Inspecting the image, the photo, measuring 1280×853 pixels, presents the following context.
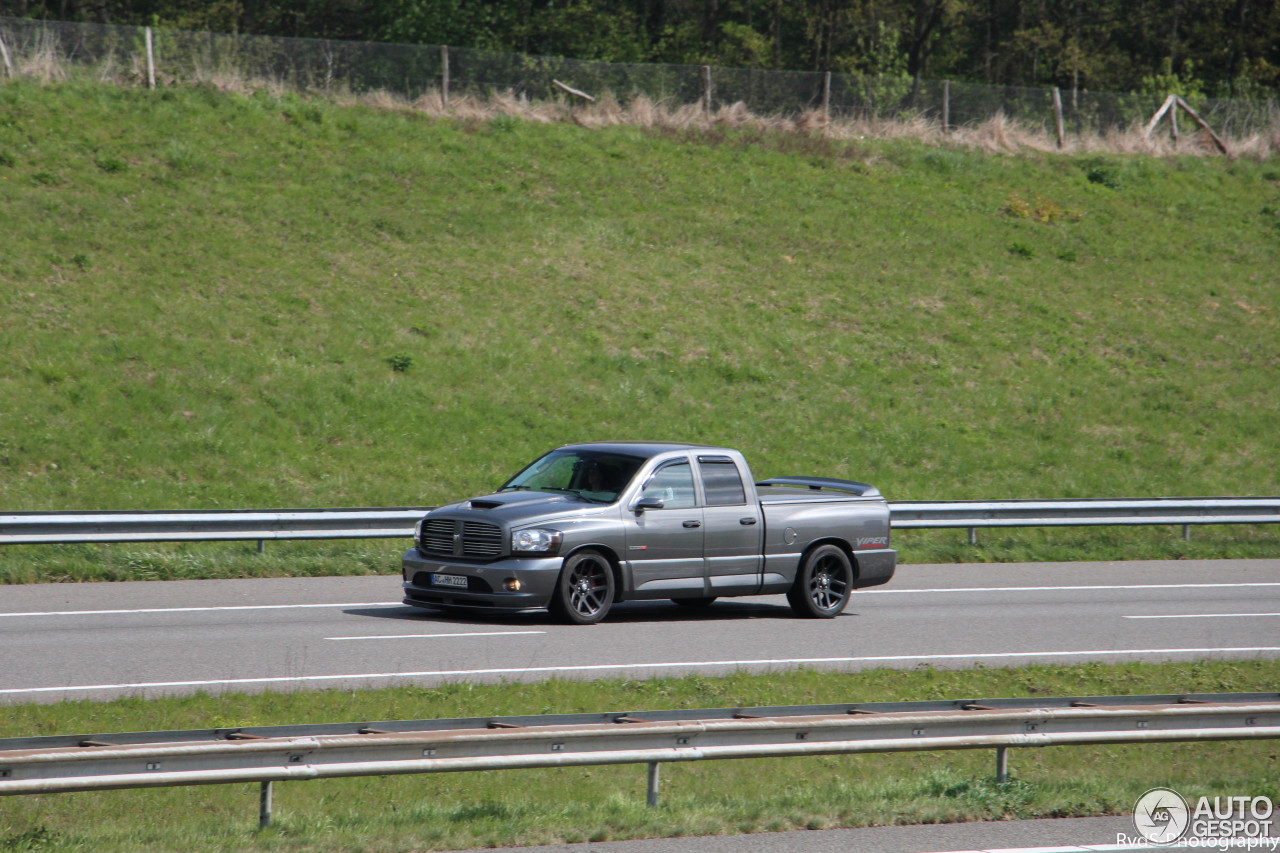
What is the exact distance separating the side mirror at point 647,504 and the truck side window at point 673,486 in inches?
2.4

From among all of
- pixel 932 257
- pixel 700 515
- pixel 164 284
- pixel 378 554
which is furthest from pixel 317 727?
pixel 932 257

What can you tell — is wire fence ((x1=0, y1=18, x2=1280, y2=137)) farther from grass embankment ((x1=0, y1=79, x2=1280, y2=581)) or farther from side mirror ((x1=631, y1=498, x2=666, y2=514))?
side mirror ((x1=631, y1=498, x2=666, y2=514))

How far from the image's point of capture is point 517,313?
25266mm

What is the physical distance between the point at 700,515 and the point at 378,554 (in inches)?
228

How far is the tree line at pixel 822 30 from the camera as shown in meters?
54.6

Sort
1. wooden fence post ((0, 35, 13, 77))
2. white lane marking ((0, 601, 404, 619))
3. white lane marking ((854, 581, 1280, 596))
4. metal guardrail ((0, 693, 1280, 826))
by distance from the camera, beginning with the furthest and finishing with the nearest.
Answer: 1. wooden fence post ((0, 35, 13, 77))
2. white lane marking ((854, 581, 1280, 596))
3. white lane marking ((0, 601, 404, 619))
4. metal guardrail ((0, 693, 1280, 826))

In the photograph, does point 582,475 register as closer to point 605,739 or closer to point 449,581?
point 449,581

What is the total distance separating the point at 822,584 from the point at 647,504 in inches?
91.9

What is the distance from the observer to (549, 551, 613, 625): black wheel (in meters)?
12.1

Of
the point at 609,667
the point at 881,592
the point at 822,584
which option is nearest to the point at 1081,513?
the point at 881,592

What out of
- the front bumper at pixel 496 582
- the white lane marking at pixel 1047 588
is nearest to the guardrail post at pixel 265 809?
the front bumper at pixel 496 582

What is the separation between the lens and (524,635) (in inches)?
463

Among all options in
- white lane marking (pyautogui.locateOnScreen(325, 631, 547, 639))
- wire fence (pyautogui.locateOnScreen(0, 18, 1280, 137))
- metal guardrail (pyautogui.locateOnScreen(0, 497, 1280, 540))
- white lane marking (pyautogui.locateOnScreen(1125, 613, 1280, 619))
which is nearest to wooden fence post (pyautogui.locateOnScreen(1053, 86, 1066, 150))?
wire fence (pyautogui.locateOnScreen(0, 18, 1280, 137))

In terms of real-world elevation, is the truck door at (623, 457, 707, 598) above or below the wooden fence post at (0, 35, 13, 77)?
below
